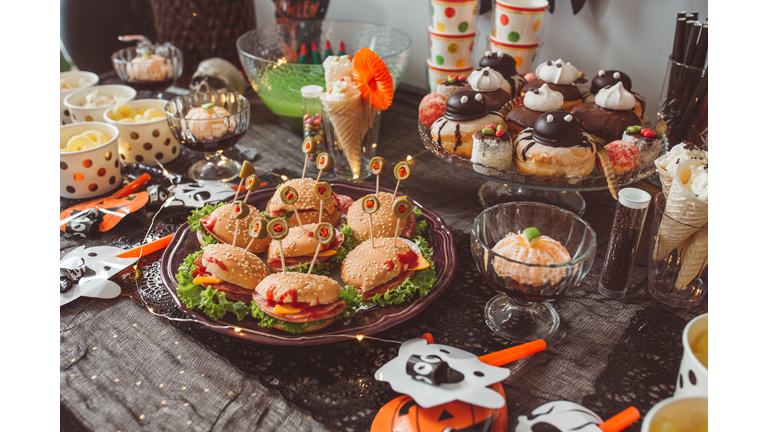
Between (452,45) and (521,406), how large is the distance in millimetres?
1780

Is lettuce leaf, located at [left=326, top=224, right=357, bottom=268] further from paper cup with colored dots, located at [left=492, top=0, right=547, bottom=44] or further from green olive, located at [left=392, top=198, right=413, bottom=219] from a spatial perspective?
paper cup with colored dots, located at [left=492, top=0, right=547, bottom=44]

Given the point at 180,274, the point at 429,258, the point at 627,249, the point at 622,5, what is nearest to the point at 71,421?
the point at 180,274

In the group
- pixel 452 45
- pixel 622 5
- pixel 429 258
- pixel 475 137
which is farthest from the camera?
pixel 452 45

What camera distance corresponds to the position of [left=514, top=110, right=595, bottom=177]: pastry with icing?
62.3 inches

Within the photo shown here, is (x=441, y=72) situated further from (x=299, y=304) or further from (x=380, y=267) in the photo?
(x=299, y=304)

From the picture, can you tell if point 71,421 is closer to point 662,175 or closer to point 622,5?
point 662,175

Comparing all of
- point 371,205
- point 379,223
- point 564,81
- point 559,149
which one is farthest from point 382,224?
point 564,81

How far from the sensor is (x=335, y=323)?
1316mm

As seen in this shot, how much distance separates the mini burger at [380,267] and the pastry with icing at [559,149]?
1.68 feet

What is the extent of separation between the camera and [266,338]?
1.24 m

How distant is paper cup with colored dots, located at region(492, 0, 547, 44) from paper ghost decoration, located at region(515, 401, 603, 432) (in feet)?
5.58

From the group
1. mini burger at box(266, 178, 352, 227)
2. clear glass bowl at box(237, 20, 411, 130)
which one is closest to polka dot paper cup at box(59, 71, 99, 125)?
clear glass bowl at box(237, 20, 411, 130)

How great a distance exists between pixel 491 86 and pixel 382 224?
782 millimetres

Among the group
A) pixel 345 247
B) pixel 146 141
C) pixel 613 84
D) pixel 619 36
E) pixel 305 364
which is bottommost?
pixel 305 364
